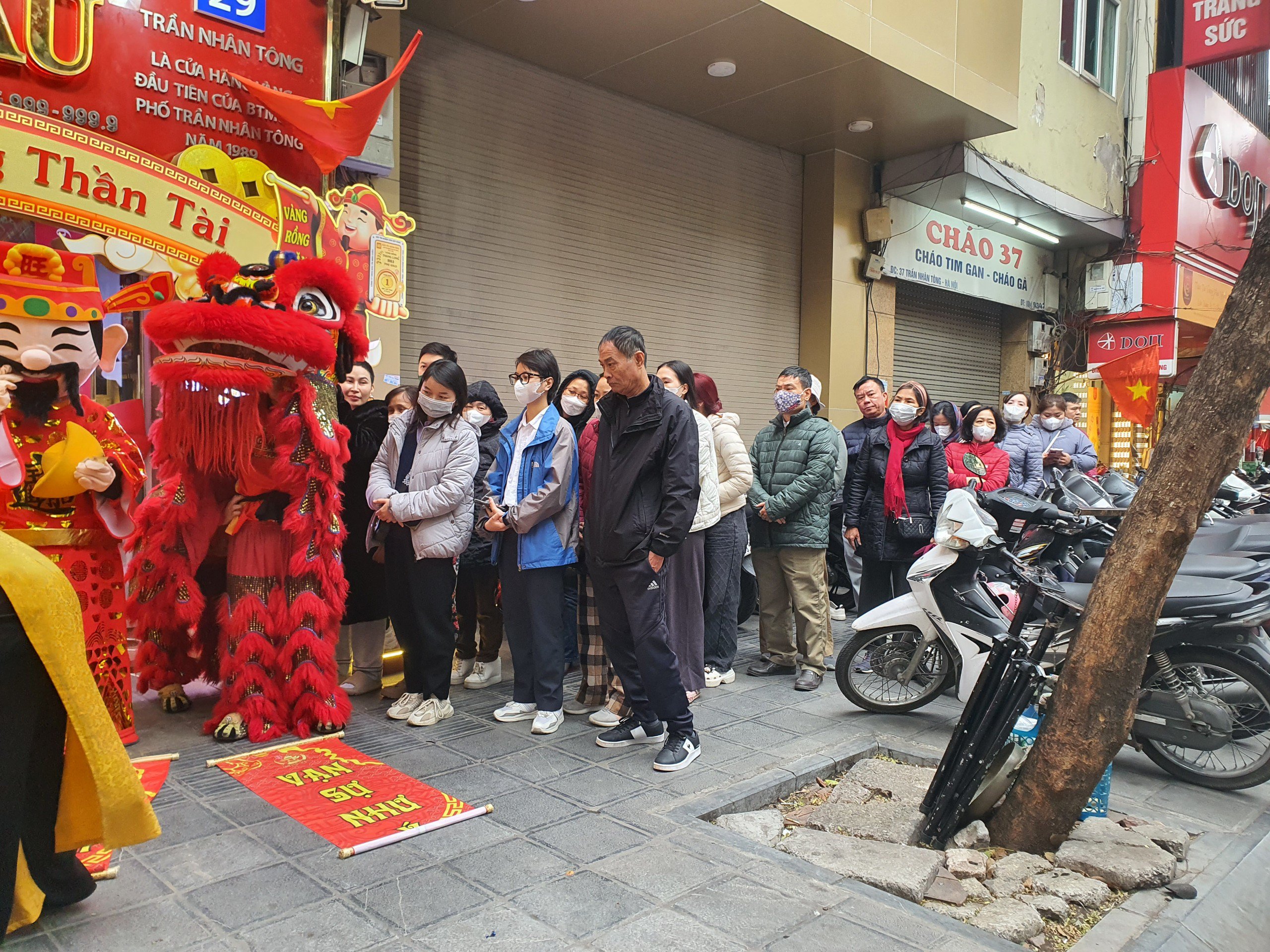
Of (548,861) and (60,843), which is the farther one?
(548,861)

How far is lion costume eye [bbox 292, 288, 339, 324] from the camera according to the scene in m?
4.17

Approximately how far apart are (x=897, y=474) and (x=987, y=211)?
8.11 metres

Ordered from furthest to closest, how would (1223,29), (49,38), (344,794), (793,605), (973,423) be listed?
(1223,29), (973,423), (793,605), (49,38), (344,794)

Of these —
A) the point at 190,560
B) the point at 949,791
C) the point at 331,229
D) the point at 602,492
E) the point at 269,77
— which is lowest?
the point at 949,791

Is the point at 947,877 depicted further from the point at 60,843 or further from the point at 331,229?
the point at 331,229

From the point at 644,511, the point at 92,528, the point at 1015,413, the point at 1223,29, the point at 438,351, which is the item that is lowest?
the point at 92,528

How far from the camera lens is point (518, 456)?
15.2 ft

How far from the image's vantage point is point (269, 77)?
18.7ft

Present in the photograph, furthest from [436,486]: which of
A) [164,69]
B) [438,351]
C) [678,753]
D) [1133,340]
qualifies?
[1133,340]

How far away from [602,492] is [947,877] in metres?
2.16

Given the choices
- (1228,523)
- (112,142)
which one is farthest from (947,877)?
(112,142)

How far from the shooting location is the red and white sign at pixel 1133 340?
1419 centimetres

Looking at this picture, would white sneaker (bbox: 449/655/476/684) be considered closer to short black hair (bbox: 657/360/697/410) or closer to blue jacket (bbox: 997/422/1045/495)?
short black hair (bbox: 657/360/697/410)

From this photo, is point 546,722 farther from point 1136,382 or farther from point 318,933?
point 1136,382
